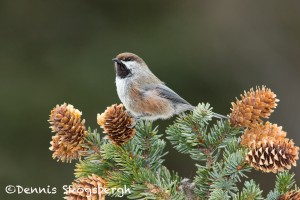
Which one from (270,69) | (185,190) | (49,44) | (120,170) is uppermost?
(49,44)

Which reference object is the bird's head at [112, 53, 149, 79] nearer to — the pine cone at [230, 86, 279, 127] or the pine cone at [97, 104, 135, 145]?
the pine cone at [97, 104, 135, 145]

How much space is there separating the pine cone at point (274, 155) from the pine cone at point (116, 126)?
0.54m

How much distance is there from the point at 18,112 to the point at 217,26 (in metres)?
2.69

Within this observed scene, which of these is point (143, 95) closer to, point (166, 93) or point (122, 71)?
point (166, 93)

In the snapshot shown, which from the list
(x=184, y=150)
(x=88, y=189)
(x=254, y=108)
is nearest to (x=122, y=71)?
(x=184, y=150)

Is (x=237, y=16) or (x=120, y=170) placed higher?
(x=237, y=16)

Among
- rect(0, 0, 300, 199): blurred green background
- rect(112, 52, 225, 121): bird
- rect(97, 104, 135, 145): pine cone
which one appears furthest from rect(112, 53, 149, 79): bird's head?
rect(0, 0, 300, 199): blurred green background

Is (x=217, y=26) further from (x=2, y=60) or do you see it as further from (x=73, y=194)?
(x=73, y=194)

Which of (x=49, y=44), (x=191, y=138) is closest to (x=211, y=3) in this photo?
(x=49, y=44)

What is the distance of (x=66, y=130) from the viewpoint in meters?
2.12

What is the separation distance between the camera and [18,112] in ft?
19.2

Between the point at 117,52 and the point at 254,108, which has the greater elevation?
the point at 117,52

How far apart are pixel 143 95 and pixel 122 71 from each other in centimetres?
27

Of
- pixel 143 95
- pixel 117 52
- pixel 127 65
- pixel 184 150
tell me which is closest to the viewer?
pixel 184 150
